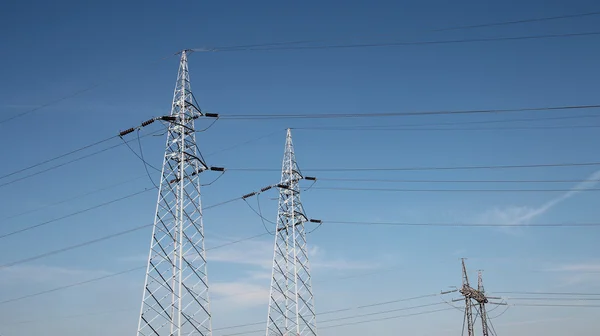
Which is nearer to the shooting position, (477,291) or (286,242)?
(286,242)

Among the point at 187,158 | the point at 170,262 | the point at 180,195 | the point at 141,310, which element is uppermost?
the point at 187,158

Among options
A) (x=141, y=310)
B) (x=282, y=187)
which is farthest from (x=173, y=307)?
(x=282, y=187)

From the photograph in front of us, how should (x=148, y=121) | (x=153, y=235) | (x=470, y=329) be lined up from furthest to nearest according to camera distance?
(x=470, y=329)
(x=148, y=121)
(x=153, y=235)

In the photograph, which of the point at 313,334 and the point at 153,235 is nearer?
the point at 153,235

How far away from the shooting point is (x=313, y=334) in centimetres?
3791

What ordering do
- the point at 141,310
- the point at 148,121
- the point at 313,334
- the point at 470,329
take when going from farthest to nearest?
the point at 470,329 < the point at 313,334 < the point at 148,121 < the point at 141,310

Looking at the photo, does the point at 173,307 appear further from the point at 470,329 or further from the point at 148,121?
the point at 470,329

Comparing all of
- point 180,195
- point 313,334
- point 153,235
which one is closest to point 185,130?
point 180,195

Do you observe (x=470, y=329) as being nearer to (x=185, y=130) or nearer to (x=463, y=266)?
(x=463, y=266)

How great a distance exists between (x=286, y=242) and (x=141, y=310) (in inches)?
628

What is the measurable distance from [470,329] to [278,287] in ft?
98.2

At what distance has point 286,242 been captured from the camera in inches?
1581

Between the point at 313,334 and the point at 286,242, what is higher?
the point at 286,242

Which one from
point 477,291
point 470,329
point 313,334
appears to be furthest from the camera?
point 477,291
